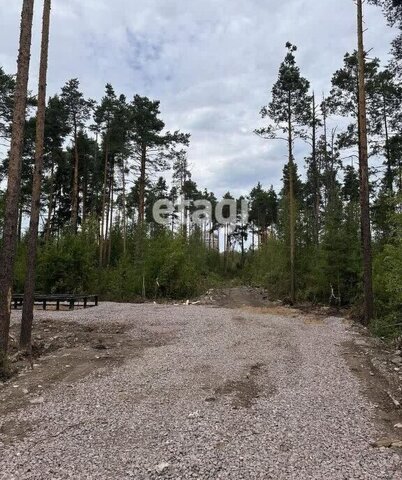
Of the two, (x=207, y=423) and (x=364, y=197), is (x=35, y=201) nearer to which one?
(x=207, y=423)

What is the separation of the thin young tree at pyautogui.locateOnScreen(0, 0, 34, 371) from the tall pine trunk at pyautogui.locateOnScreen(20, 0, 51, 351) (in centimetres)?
125

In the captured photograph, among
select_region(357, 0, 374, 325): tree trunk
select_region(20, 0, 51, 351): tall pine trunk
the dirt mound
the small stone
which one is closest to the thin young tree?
select_region(20, 0, 51, 351): tall pine trunk

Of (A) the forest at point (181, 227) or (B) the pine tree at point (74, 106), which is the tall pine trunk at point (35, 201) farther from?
(B) the pine tree at point (74, 106)

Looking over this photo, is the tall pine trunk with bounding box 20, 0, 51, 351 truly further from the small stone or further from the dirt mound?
the dirt mound

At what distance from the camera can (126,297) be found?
21.8m

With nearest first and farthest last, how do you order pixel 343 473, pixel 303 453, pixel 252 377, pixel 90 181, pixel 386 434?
pixel 343 473
pixel 303 453
pixel 386 434
pixel 252 377
pixel 90 181

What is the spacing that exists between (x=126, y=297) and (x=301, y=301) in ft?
30.5

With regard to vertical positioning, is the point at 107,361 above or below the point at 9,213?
below

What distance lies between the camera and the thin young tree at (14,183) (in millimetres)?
6762

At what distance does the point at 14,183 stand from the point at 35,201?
1.42 metres

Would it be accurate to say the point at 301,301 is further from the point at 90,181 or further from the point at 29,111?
the point at 90,181

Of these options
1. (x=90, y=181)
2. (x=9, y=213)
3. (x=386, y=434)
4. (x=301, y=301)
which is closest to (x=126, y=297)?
(x=301, y=301)

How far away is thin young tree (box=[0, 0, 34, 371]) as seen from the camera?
22.2ft

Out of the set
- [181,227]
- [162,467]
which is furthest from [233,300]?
[162,467]
